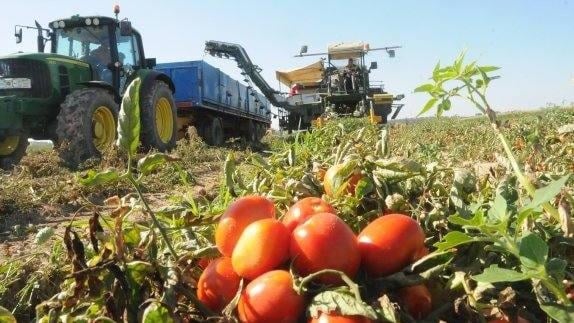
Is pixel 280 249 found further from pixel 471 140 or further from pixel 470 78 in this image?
pixel 471 140

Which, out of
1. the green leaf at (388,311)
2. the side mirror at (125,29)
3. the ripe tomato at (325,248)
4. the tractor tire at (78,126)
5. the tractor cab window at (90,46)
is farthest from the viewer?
the tractor cab window at (90,46)

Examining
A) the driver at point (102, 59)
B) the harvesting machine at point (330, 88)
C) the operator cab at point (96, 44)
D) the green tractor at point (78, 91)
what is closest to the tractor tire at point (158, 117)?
Answer: the green tractor at point (78, 91)

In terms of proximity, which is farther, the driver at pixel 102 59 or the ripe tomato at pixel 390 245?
the driver at pixel 102 59

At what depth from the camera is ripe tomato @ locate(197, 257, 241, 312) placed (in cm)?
112

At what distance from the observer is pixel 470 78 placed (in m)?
1.15

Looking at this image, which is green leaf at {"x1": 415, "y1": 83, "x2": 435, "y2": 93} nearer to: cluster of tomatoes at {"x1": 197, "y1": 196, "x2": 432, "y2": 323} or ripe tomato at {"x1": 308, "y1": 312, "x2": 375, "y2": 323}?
cluster of tomatoes at {"x1": 197, "y1": 196, "x2": 432, "y2": 323}

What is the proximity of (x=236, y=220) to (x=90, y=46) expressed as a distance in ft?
28.4

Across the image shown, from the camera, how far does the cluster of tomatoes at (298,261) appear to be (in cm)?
102

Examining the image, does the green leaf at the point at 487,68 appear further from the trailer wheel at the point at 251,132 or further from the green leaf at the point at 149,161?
the trailer wheel at the point at 251,132

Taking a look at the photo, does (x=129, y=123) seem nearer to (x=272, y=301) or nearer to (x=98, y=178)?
(x=98, y=178)

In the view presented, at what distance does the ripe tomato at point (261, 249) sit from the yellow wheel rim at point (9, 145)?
25.2ft

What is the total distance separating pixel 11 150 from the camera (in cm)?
786

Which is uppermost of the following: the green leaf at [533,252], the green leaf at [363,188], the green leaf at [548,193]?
the green leaf at [548,193]

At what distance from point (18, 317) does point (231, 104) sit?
13.4 m
